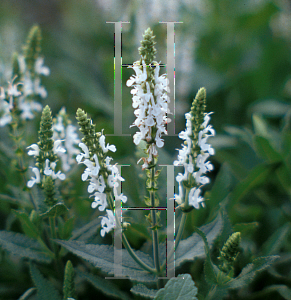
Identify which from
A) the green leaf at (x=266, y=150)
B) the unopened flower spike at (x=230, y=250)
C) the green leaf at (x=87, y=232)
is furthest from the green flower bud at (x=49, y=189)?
the green leaf at (x=266, y=150)

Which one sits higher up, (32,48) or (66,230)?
(32,48)

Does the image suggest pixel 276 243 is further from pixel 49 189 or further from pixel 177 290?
pixel 49 189

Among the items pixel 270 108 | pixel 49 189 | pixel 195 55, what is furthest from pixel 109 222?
pixel 195 55

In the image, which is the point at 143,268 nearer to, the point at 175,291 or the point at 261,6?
the point at 175,291

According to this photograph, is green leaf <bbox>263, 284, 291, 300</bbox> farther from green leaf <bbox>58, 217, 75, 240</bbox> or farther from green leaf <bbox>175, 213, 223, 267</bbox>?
green leaf <bbox>58, 217, 75, 240</bbox>

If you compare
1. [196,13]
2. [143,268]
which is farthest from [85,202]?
[196,13]

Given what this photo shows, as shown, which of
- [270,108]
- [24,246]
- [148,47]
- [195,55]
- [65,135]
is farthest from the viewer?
[195,55]
